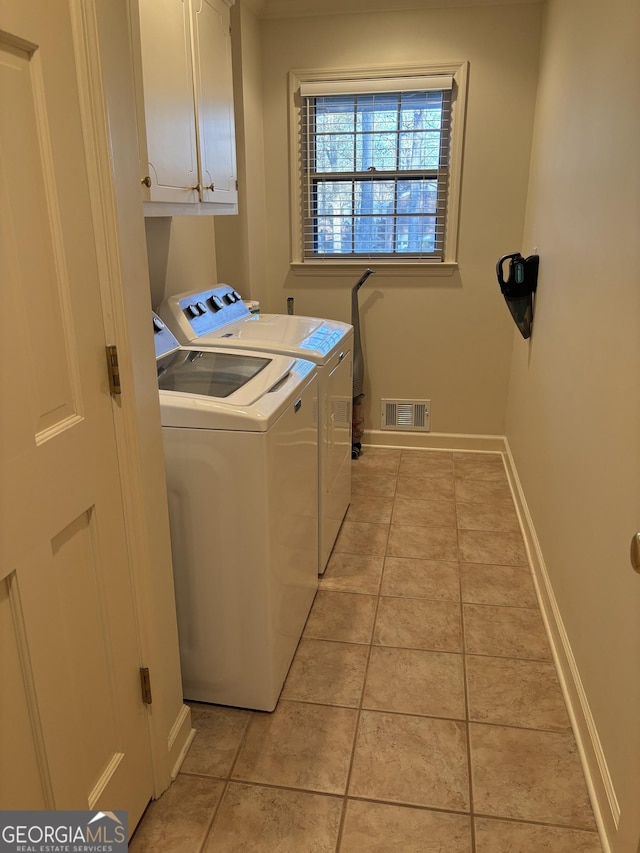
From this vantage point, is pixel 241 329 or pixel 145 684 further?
pixel 241 329

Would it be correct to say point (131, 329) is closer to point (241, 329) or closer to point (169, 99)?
point (169, 99)

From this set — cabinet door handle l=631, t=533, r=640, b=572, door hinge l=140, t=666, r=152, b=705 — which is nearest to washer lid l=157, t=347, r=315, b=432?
door hinge l=140, t=666, r=152, b=705

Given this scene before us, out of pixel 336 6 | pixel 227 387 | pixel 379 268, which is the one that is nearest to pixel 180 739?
pixel 227 387

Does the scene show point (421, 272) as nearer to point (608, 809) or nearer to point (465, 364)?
point (465, 364)

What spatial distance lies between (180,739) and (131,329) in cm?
114

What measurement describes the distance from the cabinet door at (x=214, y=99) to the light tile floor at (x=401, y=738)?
5.46 ft

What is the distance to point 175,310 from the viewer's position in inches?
103

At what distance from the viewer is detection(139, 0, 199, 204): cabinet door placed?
6.36 ft

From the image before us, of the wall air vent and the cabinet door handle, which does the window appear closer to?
the wall air vent

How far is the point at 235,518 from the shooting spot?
69.6 inches

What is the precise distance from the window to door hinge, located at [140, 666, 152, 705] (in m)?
2.88

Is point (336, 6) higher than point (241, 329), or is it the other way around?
point (336, 6)

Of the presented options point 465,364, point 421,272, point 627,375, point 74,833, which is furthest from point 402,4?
point 74,833

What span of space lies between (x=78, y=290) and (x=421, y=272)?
2870 millimetres
